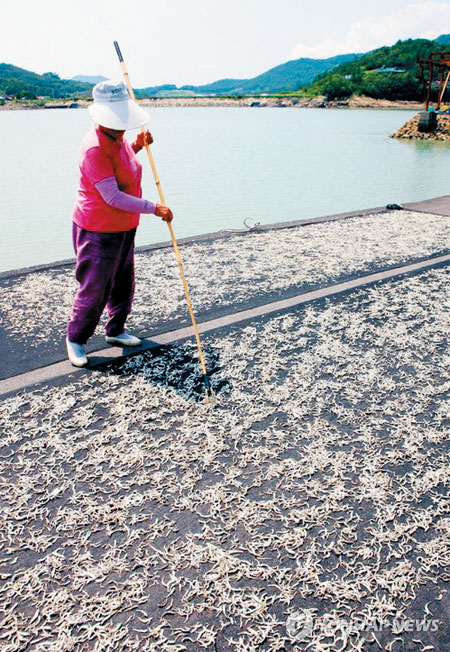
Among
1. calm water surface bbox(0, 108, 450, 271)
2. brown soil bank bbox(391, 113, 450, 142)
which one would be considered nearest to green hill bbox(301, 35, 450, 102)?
brown soil bank bbox(391, 113, 450, 142)

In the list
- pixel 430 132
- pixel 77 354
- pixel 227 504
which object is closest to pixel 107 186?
pixel 77 354

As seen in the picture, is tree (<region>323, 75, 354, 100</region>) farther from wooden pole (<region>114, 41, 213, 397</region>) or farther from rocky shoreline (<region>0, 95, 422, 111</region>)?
wooden pole (<region>114, 41, 213, 397</region>)

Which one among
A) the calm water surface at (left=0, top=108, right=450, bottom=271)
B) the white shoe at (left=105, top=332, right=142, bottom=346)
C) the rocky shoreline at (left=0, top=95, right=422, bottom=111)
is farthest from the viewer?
the rocky shoreline at (left=0, top=95, right=422, bottom=111)

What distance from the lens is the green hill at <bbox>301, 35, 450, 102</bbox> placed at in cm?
8250

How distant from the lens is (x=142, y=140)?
126 inches

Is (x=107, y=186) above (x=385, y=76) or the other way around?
the other way around

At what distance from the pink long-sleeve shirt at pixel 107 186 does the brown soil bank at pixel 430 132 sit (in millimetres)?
29255

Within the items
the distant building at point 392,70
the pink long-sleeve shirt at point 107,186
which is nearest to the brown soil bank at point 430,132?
the pink long-sleeve shirt at point 107,186

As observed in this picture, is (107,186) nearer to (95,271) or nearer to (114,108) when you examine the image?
(114,108)

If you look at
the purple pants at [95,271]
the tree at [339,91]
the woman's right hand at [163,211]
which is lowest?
the purple pants at [95,271]

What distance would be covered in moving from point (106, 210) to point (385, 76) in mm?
103970

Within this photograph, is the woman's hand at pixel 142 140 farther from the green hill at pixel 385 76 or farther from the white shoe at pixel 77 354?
the green hill at pixel 385 76

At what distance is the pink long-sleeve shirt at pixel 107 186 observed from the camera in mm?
2762

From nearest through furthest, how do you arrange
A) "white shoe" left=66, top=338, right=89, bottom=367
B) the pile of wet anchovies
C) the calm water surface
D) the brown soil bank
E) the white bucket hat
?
the pile of wet anchovies < the white bucket hat < "white shoe" left=66, top=338, right=89, bottom=367 < the calm water surface < the brown soil bank
